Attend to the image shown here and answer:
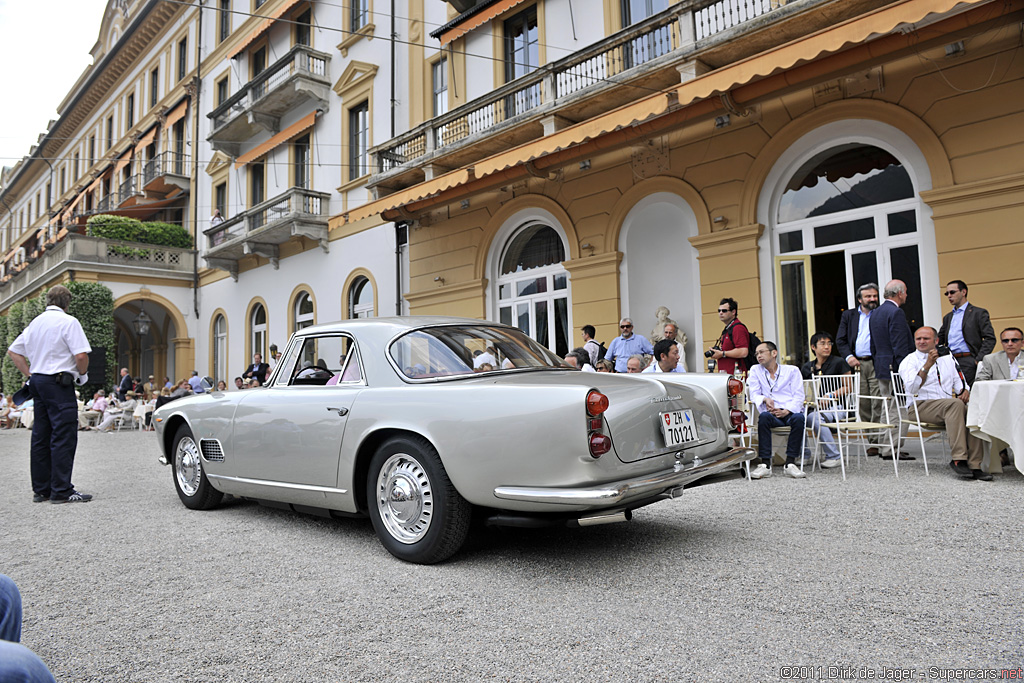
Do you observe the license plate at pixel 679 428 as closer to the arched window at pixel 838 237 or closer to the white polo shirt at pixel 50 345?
the white polo shirt at pixel 50 345

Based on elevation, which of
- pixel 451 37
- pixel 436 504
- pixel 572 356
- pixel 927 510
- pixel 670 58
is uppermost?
pixel 451 37

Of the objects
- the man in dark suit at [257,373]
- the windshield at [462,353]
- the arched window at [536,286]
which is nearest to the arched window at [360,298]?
the man in dark suit at [257,373]

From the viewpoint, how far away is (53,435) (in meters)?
5.81

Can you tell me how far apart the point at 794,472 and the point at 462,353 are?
13.2ft

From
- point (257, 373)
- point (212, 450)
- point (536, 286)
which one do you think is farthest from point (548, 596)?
point (257, 373)

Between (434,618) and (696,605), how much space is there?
3.75 ft

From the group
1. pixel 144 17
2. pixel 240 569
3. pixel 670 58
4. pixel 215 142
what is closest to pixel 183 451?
pixel 240 569

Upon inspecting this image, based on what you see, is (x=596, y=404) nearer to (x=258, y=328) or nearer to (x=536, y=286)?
(x=536, y=286)

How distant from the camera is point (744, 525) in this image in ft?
14.6

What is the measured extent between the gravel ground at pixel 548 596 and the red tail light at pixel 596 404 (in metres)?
0.85

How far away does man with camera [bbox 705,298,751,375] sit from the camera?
784cm

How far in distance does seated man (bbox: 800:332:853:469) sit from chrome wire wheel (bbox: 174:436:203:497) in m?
5.84

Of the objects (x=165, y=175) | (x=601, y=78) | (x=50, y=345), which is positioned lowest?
(x=50, y=345)

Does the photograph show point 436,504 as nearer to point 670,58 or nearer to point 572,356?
point 572,356
